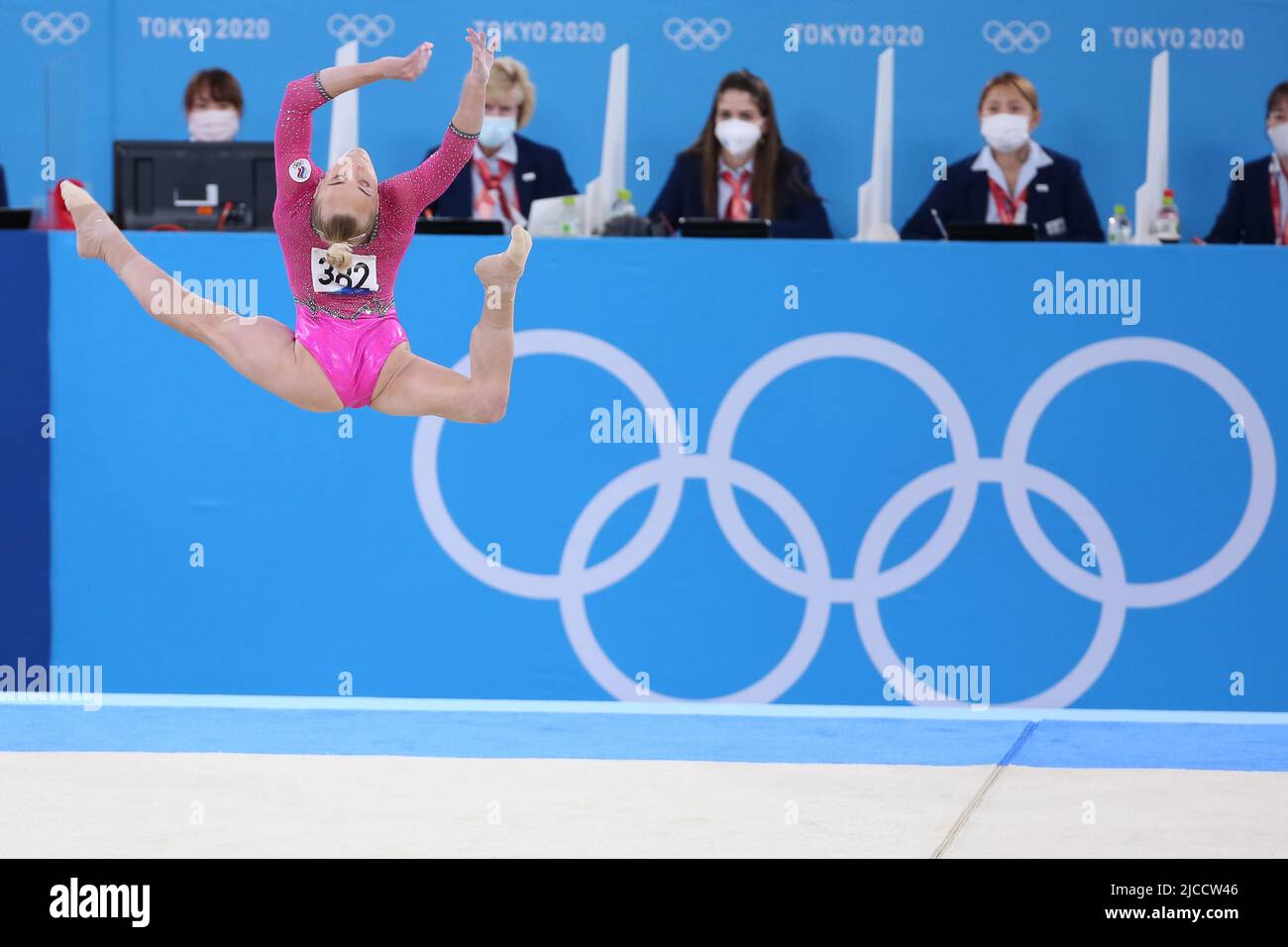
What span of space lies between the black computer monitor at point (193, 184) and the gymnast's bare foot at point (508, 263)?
117 inches

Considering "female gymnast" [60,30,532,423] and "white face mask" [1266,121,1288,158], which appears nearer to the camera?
"female gymnast" [60,30,532,423]

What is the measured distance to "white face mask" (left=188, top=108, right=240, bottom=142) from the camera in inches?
350

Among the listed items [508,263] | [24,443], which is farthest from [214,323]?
[24,443]

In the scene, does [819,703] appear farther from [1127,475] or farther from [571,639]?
[1127,475]

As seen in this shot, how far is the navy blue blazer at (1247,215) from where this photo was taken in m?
8.91

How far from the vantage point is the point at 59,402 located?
7.26 m

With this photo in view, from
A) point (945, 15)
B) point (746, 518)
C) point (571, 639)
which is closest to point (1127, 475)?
point (746, 518)

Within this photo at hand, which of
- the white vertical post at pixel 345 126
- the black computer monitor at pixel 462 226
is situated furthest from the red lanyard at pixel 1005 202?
the white vertical post at pixel 345 126

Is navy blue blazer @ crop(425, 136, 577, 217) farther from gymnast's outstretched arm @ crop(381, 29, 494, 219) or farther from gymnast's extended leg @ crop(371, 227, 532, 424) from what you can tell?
gymnast's outstretched arm @ crop(381, 29, 494, 219)

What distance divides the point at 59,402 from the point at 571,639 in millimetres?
2361

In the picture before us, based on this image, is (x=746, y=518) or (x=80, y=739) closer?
(x=80, y=739)

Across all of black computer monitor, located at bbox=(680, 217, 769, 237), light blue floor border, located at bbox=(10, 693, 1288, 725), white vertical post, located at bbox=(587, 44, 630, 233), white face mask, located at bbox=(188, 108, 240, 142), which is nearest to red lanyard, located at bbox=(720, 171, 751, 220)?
white vertical post, located at bbox=(587, 44, 630, 233)

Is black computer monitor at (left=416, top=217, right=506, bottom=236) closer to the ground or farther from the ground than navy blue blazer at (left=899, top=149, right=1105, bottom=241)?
closer to the ground

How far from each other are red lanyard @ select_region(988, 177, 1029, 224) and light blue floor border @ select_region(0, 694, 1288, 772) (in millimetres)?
2711
